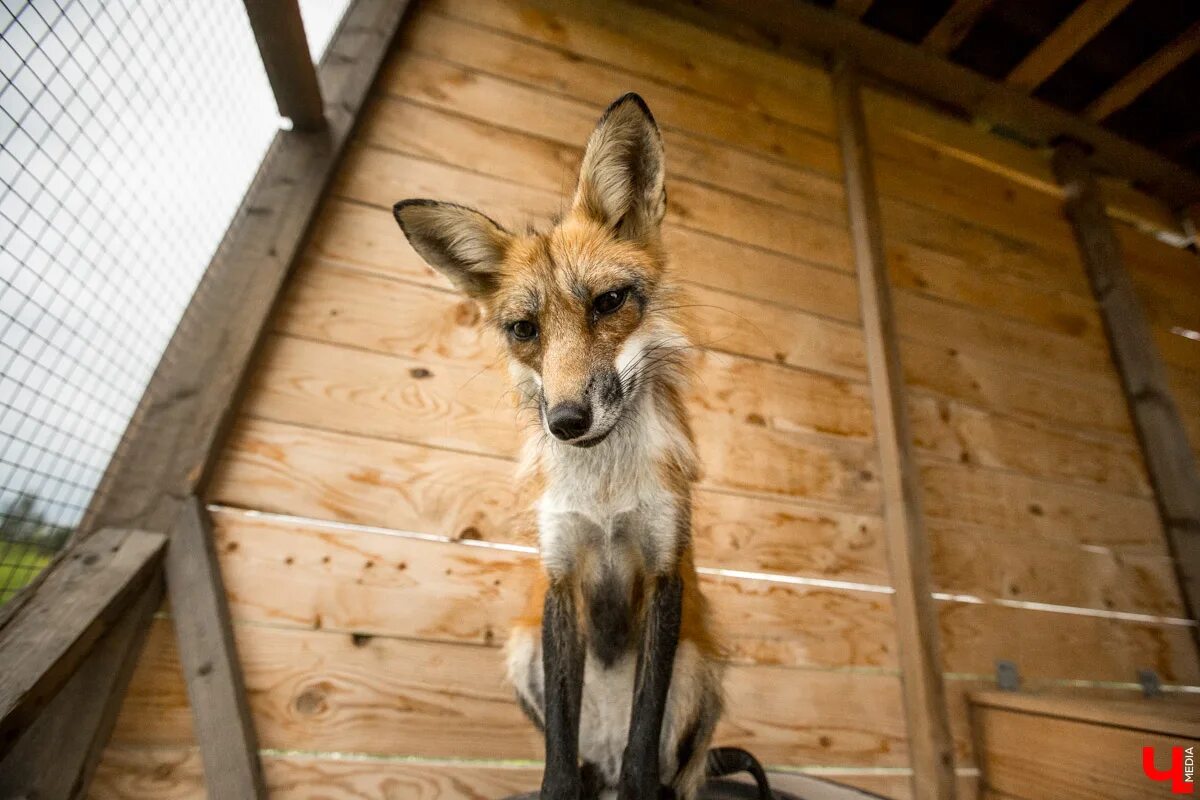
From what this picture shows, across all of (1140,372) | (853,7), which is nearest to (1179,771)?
(1140,372)

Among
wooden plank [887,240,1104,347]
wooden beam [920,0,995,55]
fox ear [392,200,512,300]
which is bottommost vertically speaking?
fox ear [392,200,512,300]

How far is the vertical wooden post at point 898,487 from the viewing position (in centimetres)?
183

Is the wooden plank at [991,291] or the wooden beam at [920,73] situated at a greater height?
the wooden beam at [920,73]

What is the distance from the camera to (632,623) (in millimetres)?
1126

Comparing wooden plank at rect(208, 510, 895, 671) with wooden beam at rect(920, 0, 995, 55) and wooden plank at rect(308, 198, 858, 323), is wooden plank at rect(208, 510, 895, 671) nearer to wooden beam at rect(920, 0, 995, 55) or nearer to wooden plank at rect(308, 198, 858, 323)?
wooden plank at rect(308, 198, 858, 323)

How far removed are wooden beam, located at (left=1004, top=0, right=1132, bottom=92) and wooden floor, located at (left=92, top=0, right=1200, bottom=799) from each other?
370mm

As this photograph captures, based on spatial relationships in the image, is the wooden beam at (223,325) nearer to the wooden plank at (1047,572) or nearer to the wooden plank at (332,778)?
the wooden plank at (332,778)

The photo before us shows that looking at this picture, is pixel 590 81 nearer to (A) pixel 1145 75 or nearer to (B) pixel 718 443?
(B) pixel 718 443

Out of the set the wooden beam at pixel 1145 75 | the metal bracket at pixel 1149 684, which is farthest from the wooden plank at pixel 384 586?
the wooden beam at pixel 1145 75

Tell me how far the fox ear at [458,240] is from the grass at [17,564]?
112 centimetres

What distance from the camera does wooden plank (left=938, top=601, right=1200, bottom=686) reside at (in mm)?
2061

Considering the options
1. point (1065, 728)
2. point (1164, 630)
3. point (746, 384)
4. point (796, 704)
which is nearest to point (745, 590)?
point (796, 704)

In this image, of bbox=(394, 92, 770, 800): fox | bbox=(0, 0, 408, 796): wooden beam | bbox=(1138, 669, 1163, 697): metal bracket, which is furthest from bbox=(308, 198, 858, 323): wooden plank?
bbox=(1138, 669, 1163, 697): metal bracket

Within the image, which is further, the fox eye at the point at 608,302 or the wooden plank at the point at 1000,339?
the wooden plank at the point at 1000,339
